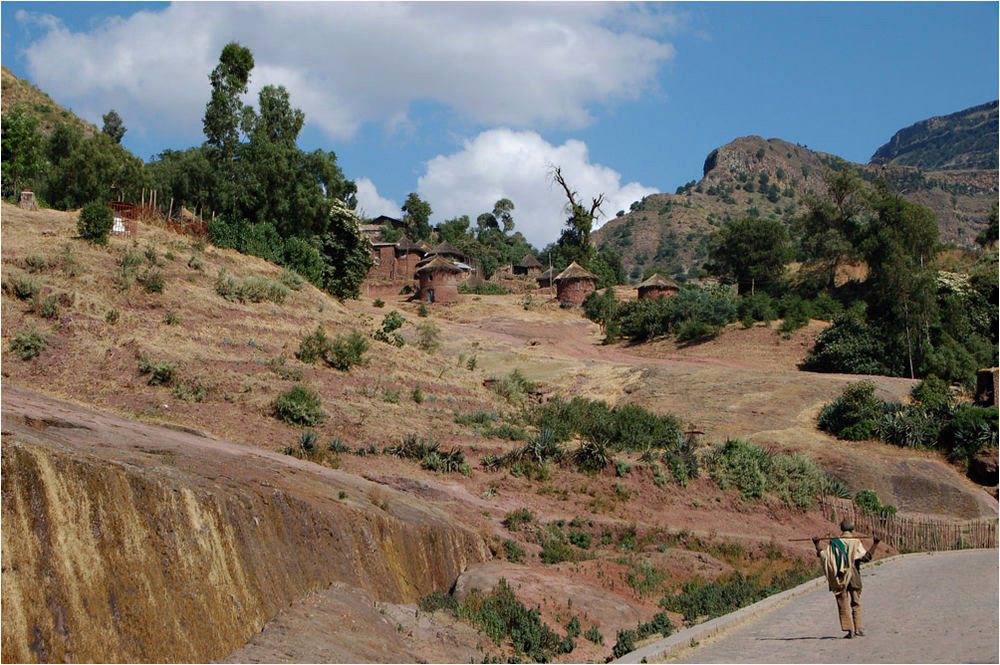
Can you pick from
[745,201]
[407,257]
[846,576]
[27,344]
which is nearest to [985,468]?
[846,576]

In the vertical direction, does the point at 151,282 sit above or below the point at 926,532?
above

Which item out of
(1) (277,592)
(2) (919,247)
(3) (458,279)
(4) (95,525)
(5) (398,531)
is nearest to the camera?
(4) (95,525)

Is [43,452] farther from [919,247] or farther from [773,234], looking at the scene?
[773,234]

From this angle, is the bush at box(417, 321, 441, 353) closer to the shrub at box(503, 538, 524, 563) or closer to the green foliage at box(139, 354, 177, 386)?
the green foliage at box(139, 354, 177, 386)

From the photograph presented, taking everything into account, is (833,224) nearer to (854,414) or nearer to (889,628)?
(854,414)

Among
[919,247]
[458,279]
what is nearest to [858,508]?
[919,247]

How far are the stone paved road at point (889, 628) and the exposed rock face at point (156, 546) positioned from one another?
4382 millimetres

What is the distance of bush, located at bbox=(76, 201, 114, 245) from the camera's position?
26.3 meters

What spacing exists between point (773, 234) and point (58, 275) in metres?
48.1

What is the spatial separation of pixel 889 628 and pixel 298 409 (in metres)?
13.6

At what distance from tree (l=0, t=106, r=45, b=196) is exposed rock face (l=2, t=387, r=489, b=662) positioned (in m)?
27.8

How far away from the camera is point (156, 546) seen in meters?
8.28

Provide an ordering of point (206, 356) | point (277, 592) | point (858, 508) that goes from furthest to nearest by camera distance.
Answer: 1. point (206, 356)
2. point (858, 508)
3. point (277, 592)

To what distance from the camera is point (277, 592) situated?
373 inches
